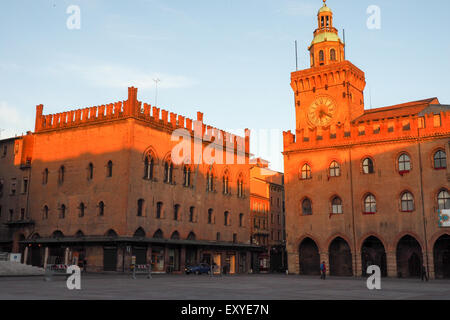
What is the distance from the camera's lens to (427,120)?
41.7 meters

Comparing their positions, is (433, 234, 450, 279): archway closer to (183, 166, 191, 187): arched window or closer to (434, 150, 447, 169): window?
(434, 150, 447, 169): window

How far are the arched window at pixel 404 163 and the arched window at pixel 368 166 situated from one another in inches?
94.1

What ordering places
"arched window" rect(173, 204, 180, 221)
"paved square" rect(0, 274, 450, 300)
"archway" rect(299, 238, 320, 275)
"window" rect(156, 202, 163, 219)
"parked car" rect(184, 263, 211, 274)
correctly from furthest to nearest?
"arched window" rect(173, 204, 180, 221), "archway" rect(299, 238, 320, 275), "window" rect(156, 202, 163, 219), "parked car" rect(184, 263, 211, 274), "paved square" rect(0, 274, 450, 300)

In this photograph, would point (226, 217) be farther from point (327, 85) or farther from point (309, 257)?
point (327, 85)

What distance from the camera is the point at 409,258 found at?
4206cm

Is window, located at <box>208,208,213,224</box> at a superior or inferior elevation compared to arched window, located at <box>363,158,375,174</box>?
inferior

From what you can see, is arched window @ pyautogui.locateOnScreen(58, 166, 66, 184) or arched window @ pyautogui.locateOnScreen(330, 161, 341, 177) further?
arched window @ pyautogui.locateOnScreen(58, 166, 66, 184)

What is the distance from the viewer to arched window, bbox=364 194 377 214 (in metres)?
43.2

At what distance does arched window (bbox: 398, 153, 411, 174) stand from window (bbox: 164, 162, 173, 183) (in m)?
20.5

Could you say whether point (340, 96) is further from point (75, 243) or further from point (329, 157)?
point (75, 243)

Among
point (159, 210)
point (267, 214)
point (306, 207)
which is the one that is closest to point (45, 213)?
point (159, 210)

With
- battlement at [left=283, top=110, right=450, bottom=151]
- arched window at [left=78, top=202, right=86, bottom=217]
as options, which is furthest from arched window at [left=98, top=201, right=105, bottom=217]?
battlement at [left=283, top=110, right=450, bottom=151]

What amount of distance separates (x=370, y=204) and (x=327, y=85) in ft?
48.0

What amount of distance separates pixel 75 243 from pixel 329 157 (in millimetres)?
23996
